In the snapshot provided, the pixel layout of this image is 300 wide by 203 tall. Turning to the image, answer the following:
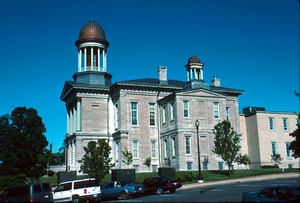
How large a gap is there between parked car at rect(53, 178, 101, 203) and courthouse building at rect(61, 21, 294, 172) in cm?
2622

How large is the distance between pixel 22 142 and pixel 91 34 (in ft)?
69.0

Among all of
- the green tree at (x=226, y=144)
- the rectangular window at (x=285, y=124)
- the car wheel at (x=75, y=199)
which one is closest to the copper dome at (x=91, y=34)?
the green tree at (x=226, y=144)

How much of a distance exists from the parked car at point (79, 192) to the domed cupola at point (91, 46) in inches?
1437

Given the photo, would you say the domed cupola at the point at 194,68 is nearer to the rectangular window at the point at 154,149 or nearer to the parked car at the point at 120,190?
the rectangular window at the point at 154,149

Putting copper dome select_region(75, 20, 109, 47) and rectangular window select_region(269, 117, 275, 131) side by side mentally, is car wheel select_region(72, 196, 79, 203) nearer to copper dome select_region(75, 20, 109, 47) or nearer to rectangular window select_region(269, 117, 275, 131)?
copper dome select_region(75, 20, 109, 47)

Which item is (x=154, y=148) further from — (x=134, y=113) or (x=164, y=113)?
(x=134, y=113)

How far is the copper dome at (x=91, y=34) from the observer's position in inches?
2478

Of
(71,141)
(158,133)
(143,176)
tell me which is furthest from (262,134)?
(71,141)

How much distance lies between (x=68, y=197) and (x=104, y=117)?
32.1 m

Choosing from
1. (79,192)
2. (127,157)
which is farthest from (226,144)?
(79,192)

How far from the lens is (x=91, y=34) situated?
207 ft

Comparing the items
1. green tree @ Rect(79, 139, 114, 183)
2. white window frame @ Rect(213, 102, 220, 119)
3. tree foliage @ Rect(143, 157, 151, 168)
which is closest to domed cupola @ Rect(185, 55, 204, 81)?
white window frame @ Rect(213, 102, 220, 119)

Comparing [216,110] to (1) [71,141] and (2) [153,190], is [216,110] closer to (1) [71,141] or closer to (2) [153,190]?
(1) [71,141]

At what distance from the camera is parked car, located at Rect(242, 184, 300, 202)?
49.6 ft
